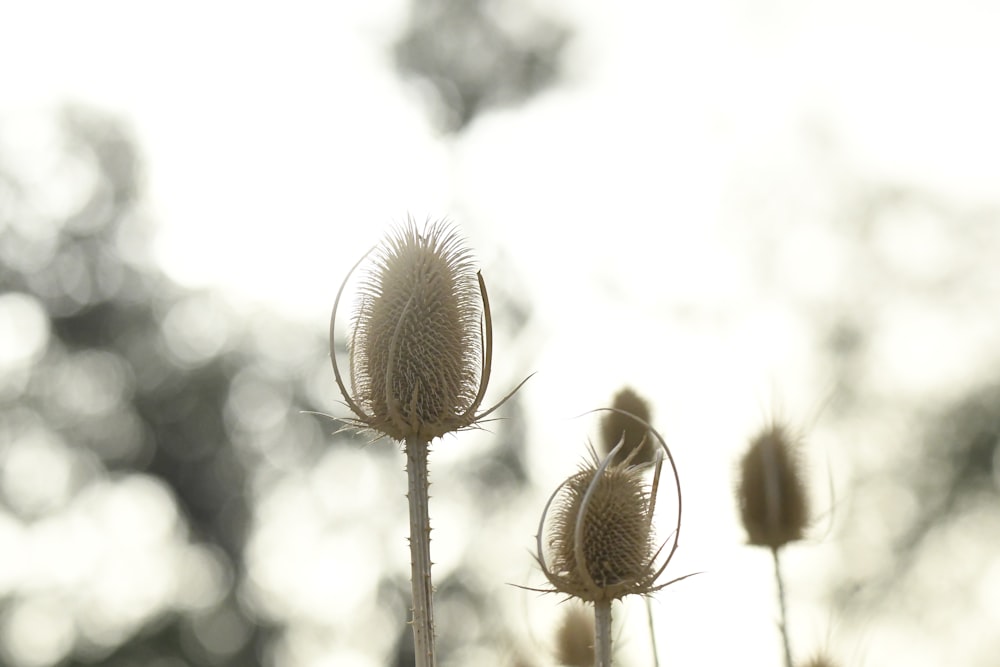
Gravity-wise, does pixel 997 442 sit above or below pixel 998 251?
below

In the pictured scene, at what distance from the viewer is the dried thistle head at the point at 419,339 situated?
3852mm

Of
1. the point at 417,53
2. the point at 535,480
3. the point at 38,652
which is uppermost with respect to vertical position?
the point at 417,53

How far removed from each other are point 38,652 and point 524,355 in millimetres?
10287

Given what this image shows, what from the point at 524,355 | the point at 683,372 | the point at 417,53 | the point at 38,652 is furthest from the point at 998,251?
the point at 38,652

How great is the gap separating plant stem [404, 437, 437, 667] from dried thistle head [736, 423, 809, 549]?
272 cm

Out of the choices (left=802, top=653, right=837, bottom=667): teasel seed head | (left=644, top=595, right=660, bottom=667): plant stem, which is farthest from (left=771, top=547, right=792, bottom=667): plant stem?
(left=644, top=595, right=660, bottom=667): plant stem

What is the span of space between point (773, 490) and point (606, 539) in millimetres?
2108

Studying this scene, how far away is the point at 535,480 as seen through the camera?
18.4 m

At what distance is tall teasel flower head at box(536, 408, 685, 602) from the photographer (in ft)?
12.9

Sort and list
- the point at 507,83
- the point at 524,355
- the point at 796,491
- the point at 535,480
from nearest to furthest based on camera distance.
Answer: the point at 796,491
the point at 524,355
the point at 535,480
the point at 507,83

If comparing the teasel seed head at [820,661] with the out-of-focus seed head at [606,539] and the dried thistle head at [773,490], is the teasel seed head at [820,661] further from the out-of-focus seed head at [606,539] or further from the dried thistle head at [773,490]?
the out-of-focus seed head at [606,539]

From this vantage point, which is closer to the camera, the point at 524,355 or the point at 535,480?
the point at 524,355

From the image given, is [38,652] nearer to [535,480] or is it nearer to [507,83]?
[535,480]

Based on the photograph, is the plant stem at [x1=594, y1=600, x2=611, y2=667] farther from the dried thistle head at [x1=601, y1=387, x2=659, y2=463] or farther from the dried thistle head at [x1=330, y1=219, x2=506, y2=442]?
the dried thistle head at [x1=601, y1=387, x2=659, y2=463]
